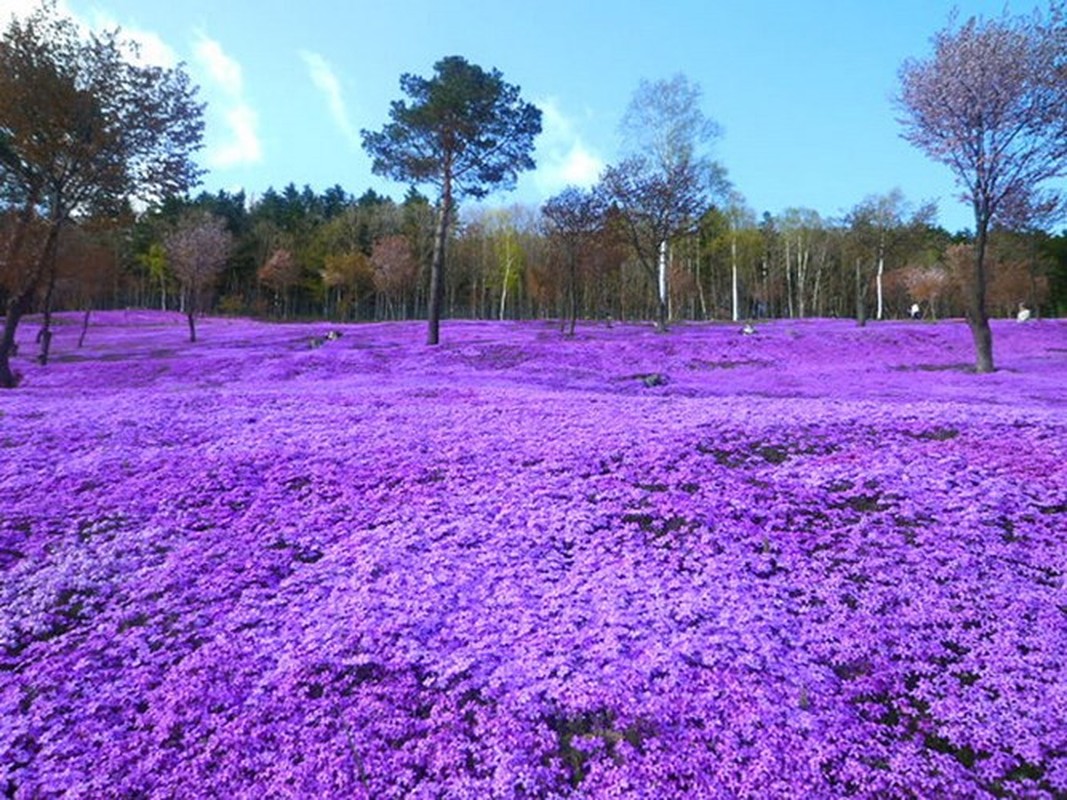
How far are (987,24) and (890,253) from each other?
2719cm

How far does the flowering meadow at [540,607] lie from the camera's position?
3.69 meters

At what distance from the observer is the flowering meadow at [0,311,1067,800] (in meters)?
3.69

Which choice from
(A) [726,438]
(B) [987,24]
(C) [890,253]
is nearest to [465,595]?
(A) [726,438]

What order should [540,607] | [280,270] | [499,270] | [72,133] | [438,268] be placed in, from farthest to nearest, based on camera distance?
[499,270], [280,270], [438,268], [72,133], [540,607]

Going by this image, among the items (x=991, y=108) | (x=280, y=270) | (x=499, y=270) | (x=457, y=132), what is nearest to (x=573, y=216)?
(x=457, y=132)

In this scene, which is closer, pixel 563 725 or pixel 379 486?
pixel 563 725

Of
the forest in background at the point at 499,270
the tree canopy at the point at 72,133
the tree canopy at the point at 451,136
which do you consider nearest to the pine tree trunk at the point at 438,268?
the tree canopy at the point at 451,136

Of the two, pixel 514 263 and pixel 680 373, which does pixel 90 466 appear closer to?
pixel 680 373

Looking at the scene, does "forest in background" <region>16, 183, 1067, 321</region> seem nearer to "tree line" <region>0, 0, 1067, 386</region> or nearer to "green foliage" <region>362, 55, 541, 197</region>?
"tree line" <region>0, 0, 1067, 386</region>

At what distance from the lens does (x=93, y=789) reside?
3568 mm

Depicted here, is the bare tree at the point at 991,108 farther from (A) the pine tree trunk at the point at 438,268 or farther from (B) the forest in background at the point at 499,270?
(B) the forest in background at the point at 499,270

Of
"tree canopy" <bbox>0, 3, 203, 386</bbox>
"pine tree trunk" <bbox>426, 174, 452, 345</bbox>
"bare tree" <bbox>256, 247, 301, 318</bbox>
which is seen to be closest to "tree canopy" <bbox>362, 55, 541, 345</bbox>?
"pine tree trunk" <bbox>426, 174, 452, 345</bbox>

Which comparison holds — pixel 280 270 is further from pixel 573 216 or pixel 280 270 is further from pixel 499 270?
pixel 573 216

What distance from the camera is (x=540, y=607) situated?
17.4ft
